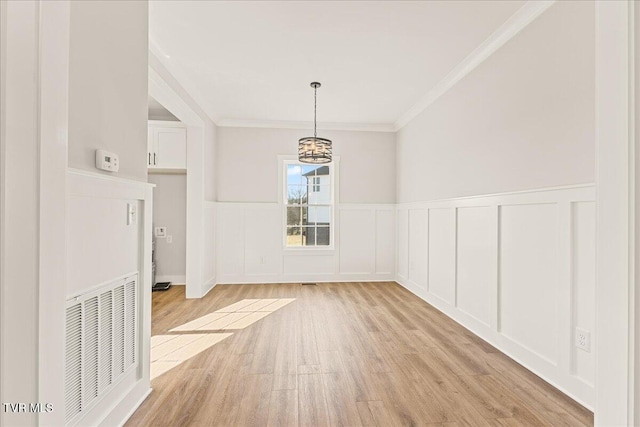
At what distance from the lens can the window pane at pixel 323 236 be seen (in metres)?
5.54

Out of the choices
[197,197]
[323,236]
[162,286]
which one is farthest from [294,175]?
[162,286]

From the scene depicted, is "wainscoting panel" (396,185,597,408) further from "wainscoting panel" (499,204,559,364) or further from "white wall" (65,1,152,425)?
"white wall" (65,1,152,425)

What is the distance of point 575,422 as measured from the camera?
173 centimetres

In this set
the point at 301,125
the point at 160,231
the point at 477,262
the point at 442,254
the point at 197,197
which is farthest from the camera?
the point at 301,125

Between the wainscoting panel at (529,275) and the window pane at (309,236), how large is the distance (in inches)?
93.6

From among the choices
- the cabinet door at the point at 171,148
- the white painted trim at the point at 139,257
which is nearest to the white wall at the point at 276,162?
the cabinet door at the point at 171,148

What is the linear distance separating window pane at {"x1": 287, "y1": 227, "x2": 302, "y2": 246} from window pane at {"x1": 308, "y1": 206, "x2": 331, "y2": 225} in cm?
27

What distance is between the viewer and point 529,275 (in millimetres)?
2355

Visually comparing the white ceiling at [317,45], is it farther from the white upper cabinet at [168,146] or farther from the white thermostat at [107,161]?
the white thermostat at [107,161]

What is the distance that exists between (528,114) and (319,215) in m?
3.65

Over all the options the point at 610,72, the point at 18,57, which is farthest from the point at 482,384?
the point at 18,57

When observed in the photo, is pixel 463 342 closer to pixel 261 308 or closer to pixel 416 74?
pixel 261 308

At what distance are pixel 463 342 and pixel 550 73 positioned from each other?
7.52 ft

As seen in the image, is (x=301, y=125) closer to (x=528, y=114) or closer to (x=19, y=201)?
(x=528, y=114)
